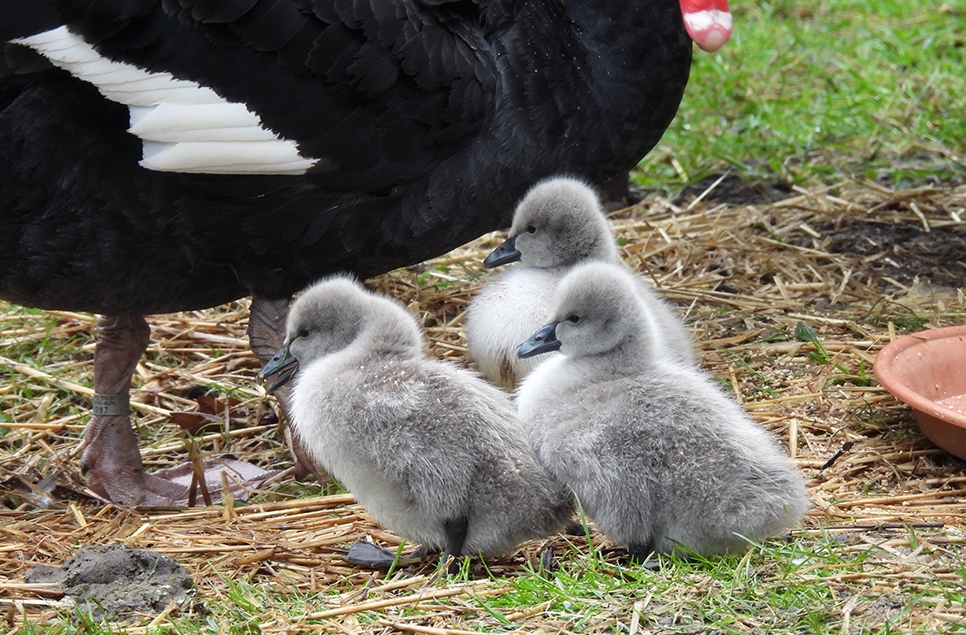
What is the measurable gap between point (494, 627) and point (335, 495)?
37.9 inches

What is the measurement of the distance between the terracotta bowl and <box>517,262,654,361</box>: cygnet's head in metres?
0.78

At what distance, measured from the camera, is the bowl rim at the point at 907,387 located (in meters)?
3.07

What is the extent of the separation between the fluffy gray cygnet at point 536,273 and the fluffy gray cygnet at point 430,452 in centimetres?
60

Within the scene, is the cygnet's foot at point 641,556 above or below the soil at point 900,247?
above

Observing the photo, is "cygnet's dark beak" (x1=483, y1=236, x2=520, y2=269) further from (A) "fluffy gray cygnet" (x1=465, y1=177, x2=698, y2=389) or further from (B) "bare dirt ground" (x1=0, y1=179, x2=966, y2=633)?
(B) "bare dirt ground" (x1=0, y1=179, x2=966, y2=633)

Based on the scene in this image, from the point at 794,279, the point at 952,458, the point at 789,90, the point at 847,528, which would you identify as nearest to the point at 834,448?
the point at 952,458

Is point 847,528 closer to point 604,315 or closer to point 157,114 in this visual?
point 604,315

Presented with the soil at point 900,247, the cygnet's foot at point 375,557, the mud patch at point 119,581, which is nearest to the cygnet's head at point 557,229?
A: the cygnet's foot at point 375,557

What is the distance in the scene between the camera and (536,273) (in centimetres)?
363

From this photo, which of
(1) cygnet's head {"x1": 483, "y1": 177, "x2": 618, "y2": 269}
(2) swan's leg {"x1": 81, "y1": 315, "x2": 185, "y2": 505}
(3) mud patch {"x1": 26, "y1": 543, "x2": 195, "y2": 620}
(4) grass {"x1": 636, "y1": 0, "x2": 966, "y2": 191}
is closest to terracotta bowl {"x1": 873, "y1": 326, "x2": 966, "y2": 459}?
(1) cygnet's head {"x1": 483, "y1": 177, "x2": 618, "y2": 269}

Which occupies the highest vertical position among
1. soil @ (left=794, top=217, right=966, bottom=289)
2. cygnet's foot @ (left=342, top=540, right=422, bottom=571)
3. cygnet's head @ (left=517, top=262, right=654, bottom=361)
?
cygnet's head @ (left=517, top=262, right=654, bottom=361)

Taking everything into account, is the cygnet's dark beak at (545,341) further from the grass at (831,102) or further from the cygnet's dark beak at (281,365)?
the grass at (831,102)

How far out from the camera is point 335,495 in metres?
3.31

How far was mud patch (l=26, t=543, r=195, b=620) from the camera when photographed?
262cm
